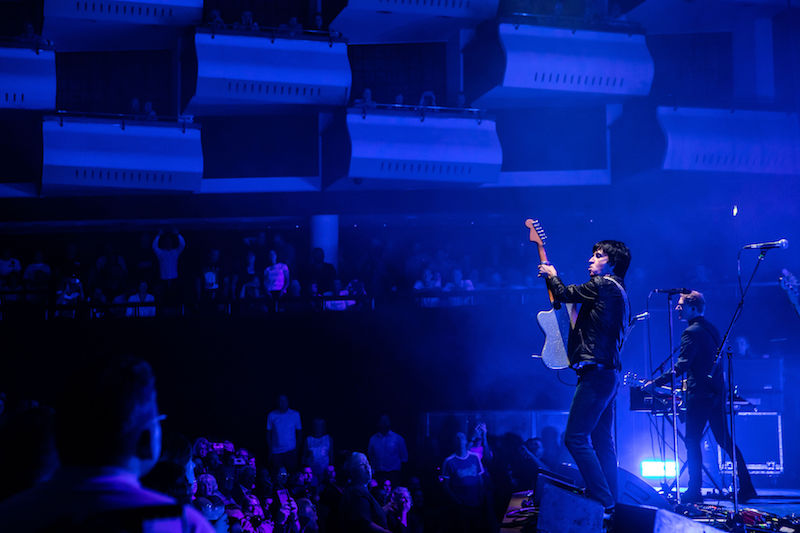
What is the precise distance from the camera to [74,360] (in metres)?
10.1

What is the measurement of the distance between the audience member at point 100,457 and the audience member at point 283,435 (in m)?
8.11

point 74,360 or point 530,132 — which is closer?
point 74,360

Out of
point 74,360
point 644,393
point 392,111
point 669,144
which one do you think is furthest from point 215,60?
point 644,393

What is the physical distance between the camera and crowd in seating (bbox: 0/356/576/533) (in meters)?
1.34

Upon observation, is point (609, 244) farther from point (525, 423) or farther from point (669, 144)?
point (669, 144)

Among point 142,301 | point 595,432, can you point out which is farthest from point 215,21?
point 595,432

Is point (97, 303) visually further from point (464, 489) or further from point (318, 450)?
point (464, 489)

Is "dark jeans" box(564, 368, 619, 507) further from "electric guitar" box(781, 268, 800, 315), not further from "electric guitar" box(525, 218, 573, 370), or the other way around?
"electric guitar" box(781, 268, 800, 315)

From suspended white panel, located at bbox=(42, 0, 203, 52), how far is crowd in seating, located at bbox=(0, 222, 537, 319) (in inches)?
101

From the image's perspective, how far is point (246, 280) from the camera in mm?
11117

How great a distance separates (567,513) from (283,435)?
19.1 feet

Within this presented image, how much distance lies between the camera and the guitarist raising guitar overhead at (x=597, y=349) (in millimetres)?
4223

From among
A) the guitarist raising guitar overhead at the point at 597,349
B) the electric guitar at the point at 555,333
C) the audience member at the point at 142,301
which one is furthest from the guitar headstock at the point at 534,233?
the audience member at the point at 142,301

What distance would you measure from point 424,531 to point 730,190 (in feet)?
22.1
